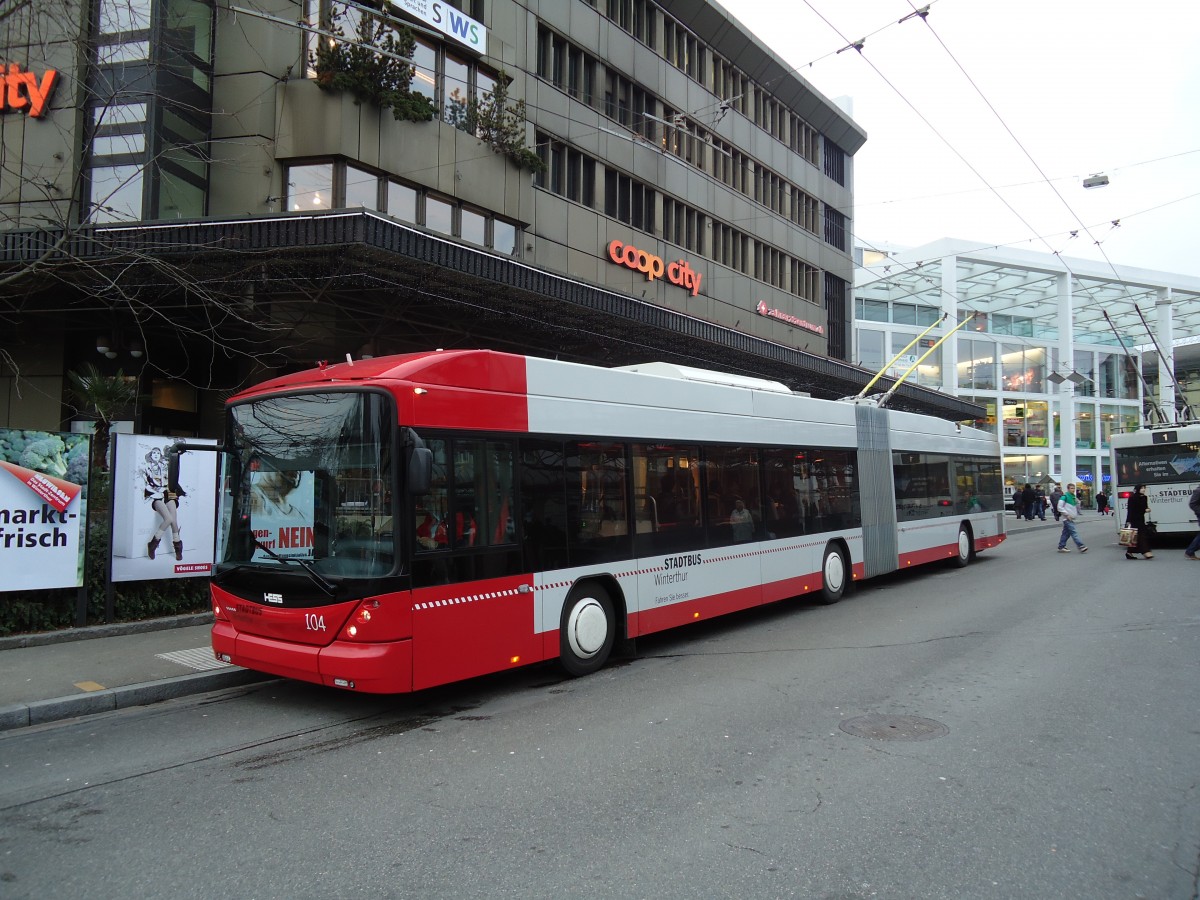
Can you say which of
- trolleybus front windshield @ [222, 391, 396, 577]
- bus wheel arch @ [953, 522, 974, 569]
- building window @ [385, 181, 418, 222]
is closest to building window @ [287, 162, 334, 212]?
building window @ [385, 181, 418, 222]

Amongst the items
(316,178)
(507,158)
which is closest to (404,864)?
(316,178)

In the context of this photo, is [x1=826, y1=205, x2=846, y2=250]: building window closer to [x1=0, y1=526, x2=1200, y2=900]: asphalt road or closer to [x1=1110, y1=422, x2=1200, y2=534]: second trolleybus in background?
[x1=1110, y1=422, x2=1200, y2=534]: second trolleybus in background

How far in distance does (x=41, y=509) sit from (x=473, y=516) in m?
5.51

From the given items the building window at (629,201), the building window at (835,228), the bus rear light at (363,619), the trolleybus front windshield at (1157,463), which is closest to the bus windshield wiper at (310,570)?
the bus rear light at (363,619)

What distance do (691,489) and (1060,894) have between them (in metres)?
5.91

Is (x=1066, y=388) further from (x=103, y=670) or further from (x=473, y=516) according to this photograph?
(x=103, y=670)

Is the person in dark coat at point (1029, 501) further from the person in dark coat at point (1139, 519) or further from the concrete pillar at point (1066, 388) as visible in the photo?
the person in dark coat at point (1139, 519)

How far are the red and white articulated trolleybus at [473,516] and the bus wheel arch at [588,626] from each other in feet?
0.08

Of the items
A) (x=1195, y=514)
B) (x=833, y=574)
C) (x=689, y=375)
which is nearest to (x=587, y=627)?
(x=689, y=375)

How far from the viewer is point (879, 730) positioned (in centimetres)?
552

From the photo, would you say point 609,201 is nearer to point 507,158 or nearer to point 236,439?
point 507,158

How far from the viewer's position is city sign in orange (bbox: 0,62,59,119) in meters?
14.0

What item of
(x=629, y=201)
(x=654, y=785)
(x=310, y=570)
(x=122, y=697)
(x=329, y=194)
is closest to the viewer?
(x=654, y=785)

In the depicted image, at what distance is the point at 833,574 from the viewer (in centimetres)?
1195
